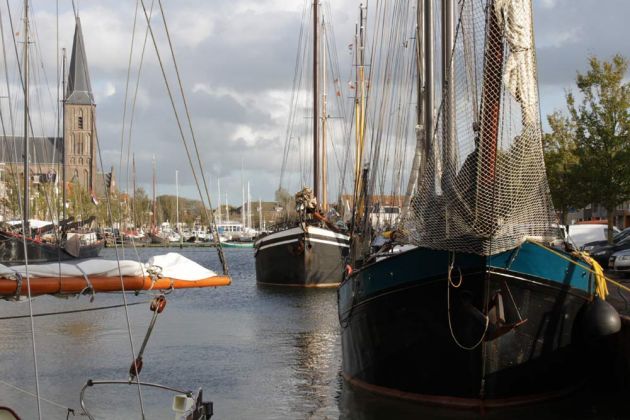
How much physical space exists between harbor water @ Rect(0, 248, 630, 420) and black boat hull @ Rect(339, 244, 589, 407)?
380mm

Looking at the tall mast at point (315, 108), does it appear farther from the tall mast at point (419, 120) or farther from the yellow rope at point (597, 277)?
the yellow rope at point (597, 277)

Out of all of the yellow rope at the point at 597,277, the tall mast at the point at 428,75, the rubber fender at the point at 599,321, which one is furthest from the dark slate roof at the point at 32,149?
the rubber fender at the point at 599,321

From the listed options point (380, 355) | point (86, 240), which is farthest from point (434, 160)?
point (86, 240)

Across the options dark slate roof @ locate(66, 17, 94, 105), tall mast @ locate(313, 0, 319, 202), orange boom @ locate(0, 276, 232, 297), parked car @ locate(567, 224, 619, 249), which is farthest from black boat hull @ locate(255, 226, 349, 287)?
orange boom @ locate(0, 276, 232, 297)

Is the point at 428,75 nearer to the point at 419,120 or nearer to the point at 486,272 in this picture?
the point at 419,120

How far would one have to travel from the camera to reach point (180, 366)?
19.4m

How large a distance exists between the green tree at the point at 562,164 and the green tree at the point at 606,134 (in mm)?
1407

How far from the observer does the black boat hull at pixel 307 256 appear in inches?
1558

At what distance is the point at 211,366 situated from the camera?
63.8 feet

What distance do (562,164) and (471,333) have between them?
31955mm

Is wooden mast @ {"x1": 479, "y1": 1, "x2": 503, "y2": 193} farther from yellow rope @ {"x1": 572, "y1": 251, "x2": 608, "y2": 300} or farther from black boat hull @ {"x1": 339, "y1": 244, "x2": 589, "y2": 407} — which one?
yellow rope @ {"x1": 572, "y1": 251, "x2": 608, "y2": 300}

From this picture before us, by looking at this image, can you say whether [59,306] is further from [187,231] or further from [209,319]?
[187,231]

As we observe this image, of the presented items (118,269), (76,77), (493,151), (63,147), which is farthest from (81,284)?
(63,147)

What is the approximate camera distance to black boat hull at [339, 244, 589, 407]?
13.2m
